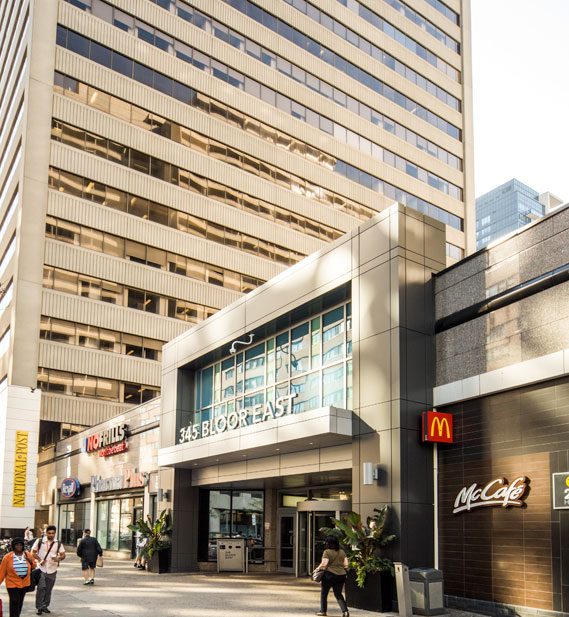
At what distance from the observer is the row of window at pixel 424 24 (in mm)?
60412

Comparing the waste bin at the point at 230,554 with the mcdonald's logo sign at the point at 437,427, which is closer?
the mcdonald's logo sign at the point at 437,427

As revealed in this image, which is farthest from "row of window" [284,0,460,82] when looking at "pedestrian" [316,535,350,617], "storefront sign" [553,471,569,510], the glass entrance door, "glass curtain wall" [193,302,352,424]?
"storefront sign" [553,471,569,510]

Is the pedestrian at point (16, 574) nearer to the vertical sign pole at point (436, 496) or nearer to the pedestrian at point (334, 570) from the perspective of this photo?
the pedestrian at point (334, 570)

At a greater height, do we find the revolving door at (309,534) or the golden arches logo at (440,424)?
the golden arches logo at (440,424)

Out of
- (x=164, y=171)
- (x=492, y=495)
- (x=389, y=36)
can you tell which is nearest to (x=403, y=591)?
(x=492, y=495)

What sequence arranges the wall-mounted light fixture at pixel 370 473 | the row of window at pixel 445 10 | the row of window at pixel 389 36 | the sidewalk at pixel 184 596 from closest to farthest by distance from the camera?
the sidewalk at pixel 184 596
the wall-mounted light fixture at pixel 370 473
the row of window at pixel 389 36
the row of window at pixel 445 10

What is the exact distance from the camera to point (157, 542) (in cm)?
2592

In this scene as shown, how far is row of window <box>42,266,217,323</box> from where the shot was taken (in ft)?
137

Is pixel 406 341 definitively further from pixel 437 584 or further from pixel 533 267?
pixel 437 584

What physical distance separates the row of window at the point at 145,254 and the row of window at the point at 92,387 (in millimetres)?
7140

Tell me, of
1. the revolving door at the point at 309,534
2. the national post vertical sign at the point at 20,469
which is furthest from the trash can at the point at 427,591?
the national post vertical sign at the point at 20,469

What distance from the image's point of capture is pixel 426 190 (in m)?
59.1

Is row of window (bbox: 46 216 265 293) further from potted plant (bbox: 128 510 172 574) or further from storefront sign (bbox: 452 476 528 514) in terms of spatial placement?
storefront sign (bbox: 452 476 528 514)

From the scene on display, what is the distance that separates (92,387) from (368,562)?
2963 centimetres
